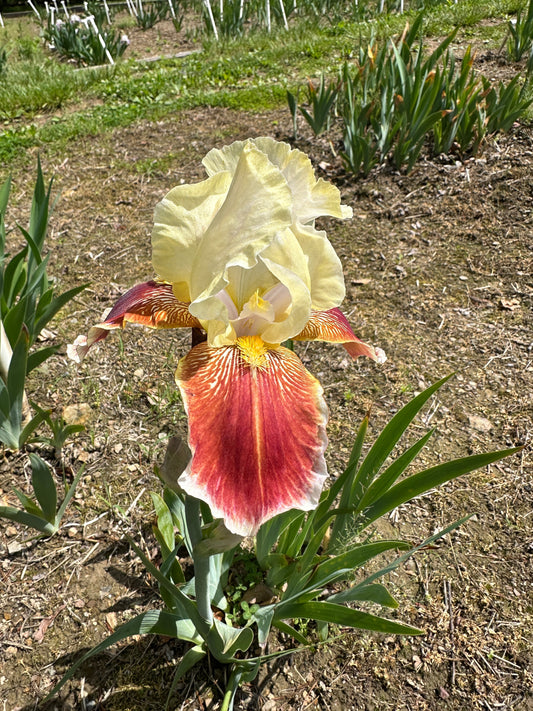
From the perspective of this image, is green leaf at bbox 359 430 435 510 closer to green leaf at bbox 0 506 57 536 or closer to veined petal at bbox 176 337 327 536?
veined petal at bbox 176 337 327 536

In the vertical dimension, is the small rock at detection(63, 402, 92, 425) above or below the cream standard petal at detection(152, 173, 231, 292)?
below

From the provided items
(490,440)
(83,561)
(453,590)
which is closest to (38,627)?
(83,561)

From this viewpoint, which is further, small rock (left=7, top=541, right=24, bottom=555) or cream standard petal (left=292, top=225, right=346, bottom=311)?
small rock (left=7, top=541, right=24, bottom=555)

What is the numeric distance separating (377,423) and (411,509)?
431 mm

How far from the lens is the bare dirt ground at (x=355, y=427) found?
1585mm

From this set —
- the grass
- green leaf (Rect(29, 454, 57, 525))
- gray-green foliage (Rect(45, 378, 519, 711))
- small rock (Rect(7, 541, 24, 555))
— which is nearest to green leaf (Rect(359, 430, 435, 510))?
gray-green foliage (Rect(45, 378, 519, 711))

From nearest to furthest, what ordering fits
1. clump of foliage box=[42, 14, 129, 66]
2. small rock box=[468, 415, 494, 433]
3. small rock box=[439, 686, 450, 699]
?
small rock box=[439, 686, 450, 699] < small rock box=[468, 415, 494, 433] < clump of foliage box=[42, 14, 129, 66]

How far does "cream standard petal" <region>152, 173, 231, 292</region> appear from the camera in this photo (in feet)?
3.22

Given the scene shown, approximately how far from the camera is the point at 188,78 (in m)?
6.11

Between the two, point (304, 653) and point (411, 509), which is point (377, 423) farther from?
point (304, 653)

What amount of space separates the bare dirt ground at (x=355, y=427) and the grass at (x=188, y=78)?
110 centimetres

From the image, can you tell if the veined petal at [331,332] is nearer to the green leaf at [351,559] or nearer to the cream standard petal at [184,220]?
the cream standard petal at [184,220]

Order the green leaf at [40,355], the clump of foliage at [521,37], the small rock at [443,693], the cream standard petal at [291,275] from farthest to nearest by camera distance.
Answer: the clump of foliage at [521,37]
the green leaf at [40,355]
the small rock at [443,693]
the cream standard petal at [291,275]

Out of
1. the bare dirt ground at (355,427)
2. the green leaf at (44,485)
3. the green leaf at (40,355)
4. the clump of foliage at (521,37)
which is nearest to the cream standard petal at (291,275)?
the green leaf at (44,485)
